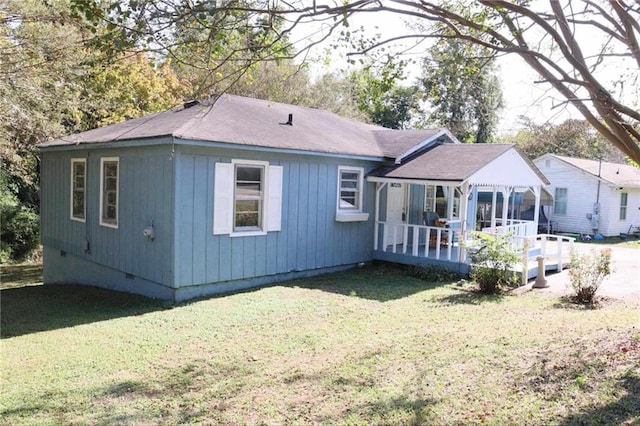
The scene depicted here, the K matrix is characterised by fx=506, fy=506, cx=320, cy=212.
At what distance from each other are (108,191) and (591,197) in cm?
2190

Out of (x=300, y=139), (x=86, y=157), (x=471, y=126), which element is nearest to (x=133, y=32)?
(x=300, y=139)

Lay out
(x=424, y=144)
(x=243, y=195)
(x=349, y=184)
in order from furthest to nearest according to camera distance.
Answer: (x=424, y=144) → (x=349, y=184) → (x=243, y=195)

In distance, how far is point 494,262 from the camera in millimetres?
9844

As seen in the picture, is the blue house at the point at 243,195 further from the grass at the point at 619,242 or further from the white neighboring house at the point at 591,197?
the white neighboring house at the point at 591,197

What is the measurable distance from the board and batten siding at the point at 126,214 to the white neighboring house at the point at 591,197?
839 inches

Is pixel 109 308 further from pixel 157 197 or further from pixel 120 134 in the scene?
pixel 120 134

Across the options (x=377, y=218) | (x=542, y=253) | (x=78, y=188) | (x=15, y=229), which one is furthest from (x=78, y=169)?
(x=542, y=253)

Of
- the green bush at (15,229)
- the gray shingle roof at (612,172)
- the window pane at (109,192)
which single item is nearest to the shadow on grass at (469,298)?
the window pane at (109,192)

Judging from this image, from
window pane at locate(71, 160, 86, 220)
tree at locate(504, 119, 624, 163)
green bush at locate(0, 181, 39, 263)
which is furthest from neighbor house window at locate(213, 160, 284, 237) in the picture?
green bush at locate(0, 181, 39, 263)

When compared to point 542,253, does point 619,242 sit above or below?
below

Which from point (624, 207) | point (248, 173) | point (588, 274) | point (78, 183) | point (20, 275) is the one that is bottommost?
point (20, 275)

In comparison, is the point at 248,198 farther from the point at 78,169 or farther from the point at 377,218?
the point at 78,169

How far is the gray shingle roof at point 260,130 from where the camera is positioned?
31.4 feet

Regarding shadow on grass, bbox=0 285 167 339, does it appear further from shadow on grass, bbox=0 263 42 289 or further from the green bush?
the green bush
